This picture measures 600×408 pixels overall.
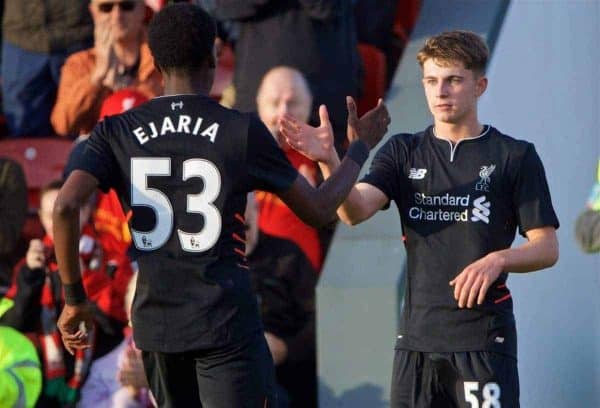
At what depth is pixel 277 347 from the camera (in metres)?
7.14

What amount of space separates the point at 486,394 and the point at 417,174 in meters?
0.84

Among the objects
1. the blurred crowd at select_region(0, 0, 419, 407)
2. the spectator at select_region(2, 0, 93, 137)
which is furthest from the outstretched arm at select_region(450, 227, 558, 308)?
the spectator at select_region(2, 0, 93, 137)

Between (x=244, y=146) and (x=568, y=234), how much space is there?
2856 mm

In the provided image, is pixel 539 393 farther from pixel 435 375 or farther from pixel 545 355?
pixel 435 375

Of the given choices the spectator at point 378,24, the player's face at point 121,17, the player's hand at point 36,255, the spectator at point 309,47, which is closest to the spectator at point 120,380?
the player's hand at point 36,255

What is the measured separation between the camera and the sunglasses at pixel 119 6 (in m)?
8.26

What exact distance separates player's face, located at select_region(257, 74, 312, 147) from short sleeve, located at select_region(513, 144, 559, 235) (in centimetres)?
255

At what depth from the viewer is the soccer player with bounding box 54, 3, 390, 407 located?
178 inches

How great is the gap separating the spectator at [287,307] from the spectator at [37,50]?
83.0 inches

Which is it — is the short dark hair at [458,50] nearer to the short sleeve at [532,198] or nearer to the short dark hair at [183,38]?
the short sleeve at [532,198]

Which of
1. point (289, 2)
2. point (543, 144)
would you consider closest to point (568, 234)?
point (543, 144)

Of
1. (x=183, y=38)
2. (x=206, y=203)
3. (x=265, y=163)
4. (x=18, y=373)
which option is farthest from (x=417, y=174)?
(x=18, y=373)

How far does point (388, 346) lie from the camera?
21.9ft

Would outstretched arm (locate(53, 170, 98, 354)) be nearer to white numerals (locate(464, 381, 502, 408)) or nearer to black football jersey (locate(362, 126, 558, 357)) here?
black football jersey (locate(362, 126, 558, 357))
